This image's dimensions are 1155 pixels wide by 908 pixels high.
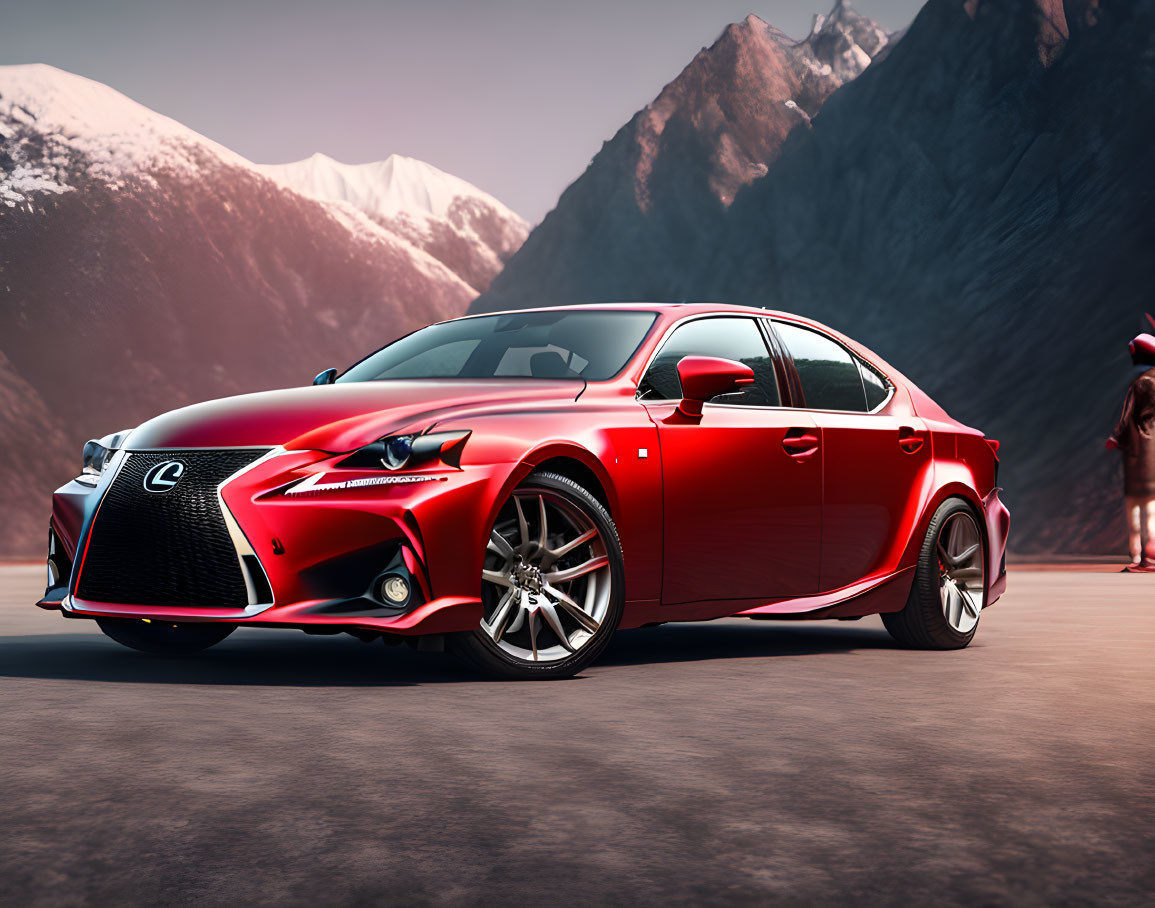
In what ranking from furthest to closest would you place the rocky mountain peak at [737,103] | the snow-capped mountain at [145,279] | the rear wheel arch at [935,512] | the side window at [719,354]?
the snow-capped mountain at [145,279]
the rocky mountain peak at [737,103]
the rear wheel arch at [935,512]
the side window at [719,354]

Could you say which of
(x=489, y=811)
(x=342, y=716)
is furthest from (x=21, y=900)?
(x=342, y=716)

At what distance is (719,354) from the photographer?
7.99 m

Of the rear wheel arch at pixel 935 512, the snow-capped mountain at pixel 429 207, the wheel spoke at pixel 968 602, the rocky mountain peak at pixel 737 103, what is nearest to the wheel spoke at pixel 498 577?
the rear wheel arch at pixel 935 512

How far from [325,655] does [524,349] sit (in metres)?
1.73

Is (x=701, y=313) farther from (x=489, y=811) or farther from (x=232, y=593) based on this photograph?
(x=489, y=811)

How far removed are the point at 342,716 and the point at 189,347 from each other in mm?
89394

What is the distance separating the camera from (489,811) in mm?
4426

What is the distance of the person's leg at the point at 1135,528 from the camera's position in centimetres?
1656

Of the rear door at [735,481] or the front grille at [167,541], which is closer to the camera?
the front grille at [167,541]

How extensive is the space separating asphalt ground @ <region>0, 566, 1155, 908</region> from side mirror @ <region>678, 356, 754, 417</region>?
4.02 feet

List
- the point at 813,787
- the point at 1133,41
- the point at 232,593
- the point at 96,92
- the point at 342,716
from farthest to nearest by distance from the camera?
1. the point at 96,92
2. the point at 1133,41
3. the point at 232,593
4. the point at 342,716
5. the point at 813,787

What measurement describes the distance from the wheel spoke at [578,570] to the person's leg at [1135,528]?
10.8 meters

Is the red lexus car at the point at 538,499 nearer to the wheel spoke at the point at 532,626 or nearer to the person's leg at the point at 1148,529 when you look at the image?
the wheel spoke at the point at 532,626

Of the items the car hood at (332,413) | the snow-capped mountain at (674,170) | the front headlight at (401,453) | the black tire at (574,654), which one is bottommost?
the black tire at (574,654)
